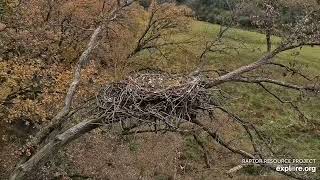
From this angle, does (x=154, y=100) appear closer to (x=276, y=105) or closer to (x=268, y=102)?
(x=276, y=105)

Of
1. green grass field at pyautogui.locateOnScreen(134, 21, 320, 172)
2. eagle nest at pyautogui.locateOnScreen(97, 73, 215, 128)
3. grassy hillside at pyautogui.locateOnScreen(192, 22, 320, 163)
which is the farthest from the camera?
grassy hillside at pyautogui.locateOnScreen(192, 22, 320, 163)

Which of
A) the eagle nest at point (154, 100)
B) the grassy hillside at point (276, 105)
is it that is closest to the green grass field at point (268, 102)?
the grassy hillside at point (276, 105)

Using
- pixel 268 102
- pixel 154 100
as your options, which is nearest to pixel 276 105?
pixel 268 102

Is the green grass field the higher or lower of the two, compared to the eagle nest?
lower

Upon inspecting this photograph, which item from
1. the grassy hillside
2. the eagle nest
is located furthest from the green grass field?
the eagle nest

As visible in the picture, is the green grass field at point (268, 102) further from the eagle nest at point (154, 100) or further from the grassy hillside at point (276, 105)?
the eagle nest at point (154, 100)

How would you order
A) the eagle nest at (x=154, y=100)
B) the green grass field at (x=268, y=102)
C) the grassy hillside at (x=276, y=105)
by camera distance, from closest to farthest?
1. the eagle nest at (x=154, y=100)
2. the green grass field at (x=268, y=102)
3. the grassy hillside at (x=276, y=105)

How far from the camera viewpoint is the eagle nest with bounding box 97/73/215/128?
32.8 ft

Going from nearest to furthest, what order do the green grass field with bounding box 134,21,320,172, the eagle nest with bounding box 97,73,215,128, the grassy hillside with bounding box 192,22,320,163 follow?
the eagle nest with bounding box 97,73,215,128
the green grass field with bounding box 134,21,320,172
the grassy hillside with bounding box 192,22,320,163

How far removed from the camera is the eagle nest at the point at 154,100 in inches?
393

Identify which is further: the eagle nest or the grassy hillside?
the grassy hillside

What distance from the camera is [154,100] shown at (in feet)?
33.5

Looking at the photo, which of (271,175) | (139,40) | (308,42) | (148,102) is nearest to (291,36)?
(308,42)

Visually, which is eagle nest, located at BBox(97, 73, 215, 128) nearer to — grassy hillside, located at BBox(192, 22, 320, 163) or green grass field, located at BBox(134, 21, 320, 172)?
grassy hillside, located at BBox(192, 22, 320, 163)
